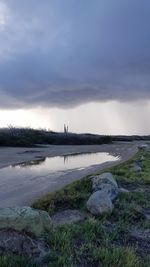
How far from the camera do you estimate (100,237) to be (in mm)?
7414

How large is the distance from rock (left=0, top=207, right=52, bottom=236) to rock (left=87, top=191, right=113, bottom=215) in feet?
9.20

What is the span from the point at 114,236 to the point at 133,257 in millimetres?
1434

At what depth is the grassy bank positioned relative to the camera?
5.95 metres

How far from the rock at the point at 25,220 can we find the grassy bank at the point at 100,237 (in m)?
0.22

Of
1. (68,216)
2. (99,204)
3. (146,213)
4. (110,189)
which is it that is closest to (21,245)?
(68,216)

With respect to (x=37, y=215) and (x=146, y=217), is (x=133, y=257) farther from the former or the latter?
(x=146, y=217)

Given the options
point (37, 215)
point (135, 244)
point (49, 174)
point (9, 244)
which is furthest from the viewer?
point (49, 174)

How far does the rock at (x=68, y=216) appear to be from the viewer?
8.88 metres

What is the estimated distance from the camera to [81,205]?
34.6 ft

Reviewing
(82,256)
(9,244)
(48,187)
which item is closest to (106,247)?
(82,256)

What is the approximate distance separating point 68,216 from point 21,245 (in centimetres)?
360

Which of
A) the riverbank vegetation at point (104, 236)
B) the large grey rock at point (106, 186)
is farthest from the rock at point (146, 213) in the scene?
the large grey rock at point (106, 186)

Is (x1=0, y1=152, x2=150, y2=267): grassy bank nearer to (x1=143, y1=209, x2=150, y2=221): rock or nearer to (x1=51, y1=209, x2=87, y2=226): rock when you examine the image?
(x1=143, y1=209, x2=150, y2=221): rock

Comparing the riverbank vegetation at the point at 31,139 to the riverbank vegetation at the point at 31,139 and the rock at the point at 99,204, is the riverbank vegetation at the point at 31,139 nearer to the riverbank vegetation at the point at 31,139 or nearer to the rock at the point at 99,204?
the riverbank vegetation at the point at 31,139
